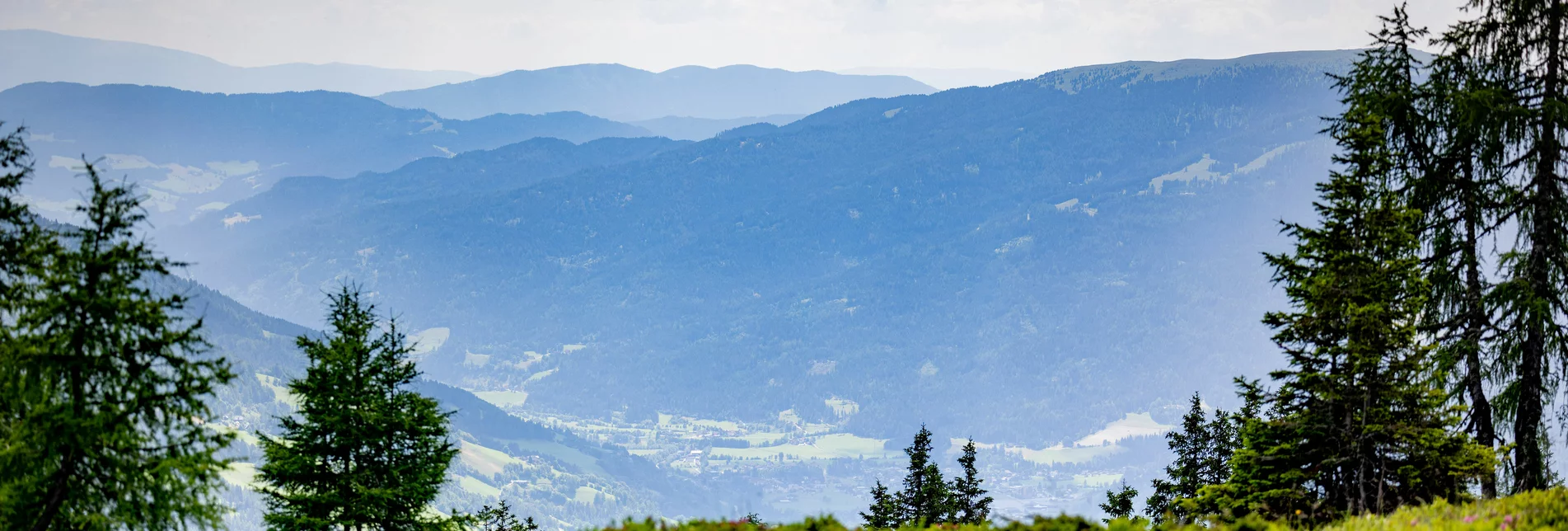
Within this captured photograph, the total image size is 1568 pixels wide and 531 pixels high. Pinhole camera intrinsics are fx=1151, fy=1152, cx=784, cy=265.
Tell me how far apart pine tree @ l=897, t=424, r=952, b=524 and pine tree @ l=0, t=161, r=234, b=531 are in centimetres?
2998

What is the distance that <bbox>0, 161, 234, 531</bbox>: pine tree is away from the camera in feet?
48.5

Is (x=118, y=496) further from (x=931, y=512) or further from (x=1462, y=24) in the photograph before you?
(x=931, y=512)

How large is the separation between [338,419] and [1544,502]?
19.3m

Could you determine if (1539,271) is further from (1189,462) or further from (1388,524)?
(1189,462)

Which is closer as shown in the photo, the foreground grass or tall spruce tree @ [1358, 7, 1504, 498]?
the foreground grass

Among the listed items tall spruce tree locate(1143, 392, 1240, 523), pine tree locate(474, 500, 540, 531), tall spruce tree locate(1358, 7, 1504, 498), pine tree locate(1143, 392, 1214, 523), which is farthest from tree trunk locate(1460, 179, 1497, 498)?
pine tree locate(474, 500, 540, 531)

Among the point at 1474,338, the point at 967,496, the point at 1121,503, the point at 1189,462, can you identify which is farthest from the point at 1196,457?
the point at 1474,338

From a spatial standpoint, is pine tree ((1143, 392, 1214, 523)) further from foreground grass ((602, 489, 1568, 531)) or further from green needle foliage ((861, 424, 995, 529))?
foreground grass ((602, 489, 1568, 531))

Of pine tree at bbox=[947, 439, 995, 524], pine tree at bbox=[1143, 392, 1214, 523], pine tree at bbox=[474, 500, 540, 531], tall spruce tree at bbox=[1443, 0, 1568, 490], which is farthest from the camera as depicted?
pine tree at bbox=[474, 500, 540, 531]

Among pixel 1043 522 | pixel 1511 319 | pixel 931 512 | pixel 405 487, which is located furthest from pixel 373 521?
pixel 931 512

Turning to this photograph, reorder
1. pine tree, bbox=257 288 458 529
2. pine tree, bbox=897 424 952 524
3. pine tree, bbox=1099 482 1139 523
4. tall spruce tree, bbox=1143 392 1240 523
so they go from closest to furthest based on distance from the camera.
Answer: pine tree, bbox=257 288 458 529
tall spruce tree, bbox=1143 392 1240 523
pine tree, bbox=1099 482 1139 523
pine tree, bbox=897 424 952 524

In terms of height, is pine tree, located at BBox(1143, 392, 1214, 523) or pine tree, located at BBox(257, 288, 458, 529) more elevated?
pine tree, located at BBox(1143, 392, 1214, 523)

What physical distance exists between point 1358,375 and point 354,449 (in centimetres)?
1837

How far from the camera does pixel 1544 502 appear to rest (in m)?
11.7
